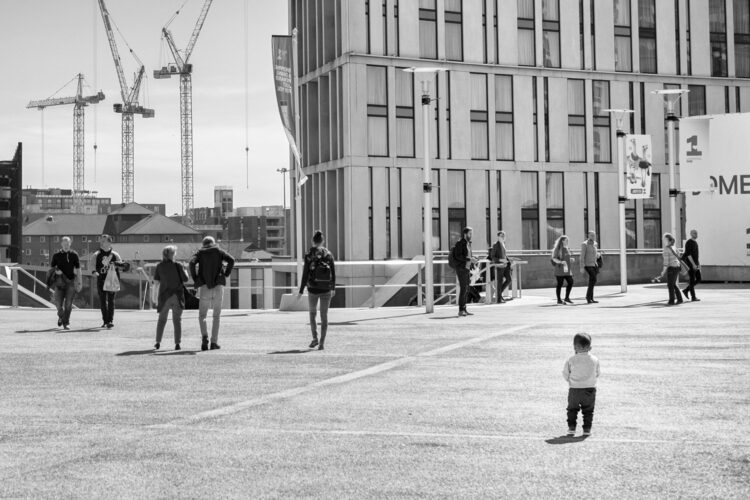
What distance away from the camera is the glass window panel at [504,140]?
5047 cm

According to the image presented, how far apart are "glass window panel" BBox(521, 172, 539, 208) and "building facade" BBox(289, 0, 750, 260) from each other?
48 mm

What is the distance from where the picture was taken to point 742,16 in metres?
54.9

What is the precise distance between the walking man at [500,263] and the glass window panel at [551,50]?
25.4m

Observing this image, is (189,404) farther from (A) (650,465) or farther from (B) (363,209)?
(B) (363,209)

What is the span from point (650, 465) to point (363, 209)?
40.8 meters

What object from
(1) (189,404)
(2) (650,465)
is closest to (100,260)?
(1) (189,404)

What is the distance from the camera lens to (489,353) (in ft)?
48.6

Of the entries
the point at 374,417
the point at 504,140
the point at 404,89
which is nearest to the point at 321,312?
the point at 374,417

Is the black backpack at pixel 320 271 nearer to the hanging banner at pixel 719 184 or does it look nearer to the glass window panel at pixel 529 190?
the hanging banner at pixel 719 184

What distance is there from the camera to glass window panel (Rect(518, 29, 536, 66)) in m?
51.0

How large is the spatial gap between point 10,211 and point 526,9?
7065 cm

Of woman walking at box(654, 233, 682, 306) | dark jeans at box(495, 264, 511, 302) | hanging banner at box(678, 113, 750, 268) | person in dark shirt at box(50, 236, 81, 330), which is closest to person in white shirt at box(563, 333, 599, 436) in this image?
person in dark shirt at box(50, 236, 81, 330)

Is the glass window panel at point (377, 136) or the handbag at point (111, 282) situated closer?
the handbag at point (111, 282)

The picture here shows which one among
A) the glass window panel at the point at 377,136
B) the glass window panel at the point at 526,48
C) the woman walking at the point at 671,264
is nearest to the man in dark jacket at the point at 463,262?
the woman walking at the point at 671,264
